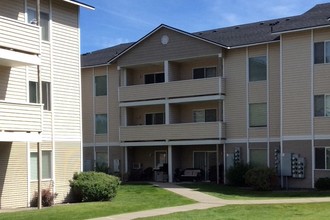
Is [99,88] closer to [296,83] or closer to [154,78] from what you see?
[154,78]

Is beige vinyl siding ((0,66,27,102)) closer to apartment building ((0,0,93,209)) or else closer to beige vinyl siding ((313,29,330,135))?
apartment building ((0,0,93,209))

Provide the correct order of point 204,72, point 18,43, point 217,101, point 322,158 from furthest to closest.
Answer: point 204,72, point 217,101, point 322,158, point 18,43

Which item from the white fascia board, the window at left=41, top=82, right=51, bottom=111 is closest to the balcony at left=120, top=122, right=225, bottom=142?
the window at left=41, top=82, right=51, bottom=111

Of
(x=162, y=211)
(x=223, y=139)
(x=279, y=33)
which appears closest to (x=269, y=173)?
(x=223, y=139)

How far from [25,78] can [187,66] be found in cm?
1871

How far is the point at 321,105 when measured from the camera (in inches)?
1231

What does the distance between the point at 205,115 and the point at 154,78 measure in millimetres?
5428

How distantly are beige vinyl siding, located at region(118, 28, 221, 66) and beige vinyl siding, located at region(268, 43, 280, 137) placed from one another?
3.92m

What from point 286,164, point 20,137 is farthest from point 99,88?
point 20,137

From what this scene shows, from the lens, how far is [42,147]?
2364 centimetres

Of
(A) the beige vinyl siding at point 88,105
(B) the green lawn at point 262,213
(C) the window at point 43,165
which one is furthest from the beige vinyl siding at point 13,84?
(A) the beige vinyl siding at point 88,105

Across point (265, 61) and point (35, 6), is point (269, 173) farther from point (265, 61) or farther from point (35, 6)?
point (35, 6)

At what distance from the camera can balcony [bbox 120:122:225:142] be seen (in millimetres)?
36281

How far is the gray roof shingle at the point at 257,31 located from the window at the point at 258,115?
412 cm
